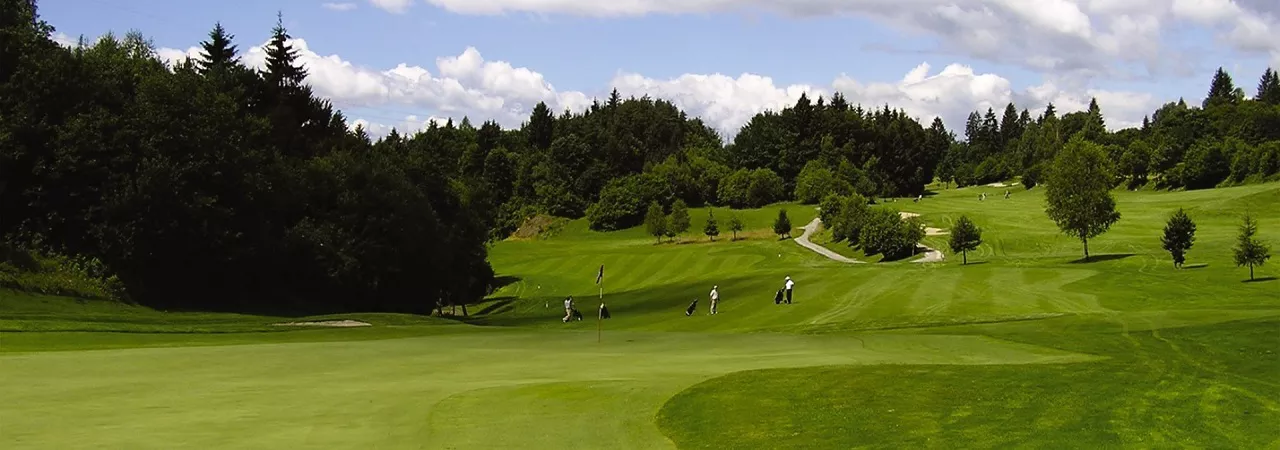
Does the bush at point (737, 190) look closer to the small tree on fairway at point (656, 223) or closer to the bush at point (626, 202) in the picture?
the bush at point (626, 202)

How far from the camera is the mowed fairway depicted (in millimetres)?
14938

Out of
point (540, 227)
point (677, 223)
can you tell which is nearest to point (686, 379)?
point (677, 223)

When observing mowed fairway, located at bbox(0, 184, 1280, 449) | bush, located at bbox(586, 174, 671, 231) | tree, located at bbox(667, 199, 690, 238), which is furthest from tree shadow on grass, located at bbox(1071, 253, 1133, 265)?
bush, located at bbox(586, 174, 671, 231)

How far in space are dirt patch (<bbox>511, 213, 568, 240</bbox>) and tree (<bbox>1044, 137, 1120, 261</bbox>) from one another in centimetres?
10093

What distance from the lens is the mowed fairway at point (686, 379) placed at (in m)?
14.9

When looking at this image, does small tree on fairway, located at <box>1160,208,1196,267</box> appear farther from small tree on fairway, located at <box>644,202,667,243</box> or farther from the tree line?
small tree on fairway, located at <box>644,202,667,243</box>

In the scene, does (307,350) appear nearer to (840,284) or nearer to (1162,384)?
(1162,384)

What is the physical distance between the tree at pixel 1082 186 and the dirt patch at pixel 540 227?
10093 centimetres

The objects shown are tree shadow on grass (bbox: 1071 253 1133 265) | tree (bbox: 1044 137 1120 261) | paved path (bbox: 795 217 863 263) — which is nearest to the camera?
tree (bbox: 1044 137 1120 261)

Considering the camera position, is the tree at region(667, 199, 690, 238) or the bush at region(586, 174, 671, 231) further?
the bush at region(586, 174, 671, 231)

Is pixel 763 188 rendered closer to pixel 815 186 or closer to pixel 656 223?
pixel 815 186

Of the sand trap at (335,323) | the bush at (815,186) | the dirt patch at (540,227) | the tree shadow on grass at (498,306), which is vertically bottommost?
the tree shadow on grass at (498,306)

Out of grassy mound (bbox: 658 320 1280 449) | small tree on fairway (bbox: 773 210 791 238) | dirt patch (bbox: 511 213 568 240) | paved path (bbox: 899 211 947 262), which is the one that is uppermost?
dirt patch (bbox: 511 213 568 240)

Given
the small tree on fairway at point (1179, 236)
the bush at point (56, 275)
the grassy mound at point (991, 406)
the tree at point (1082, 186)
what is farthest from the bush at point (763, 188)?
the grassy mound at point (991, 406)
